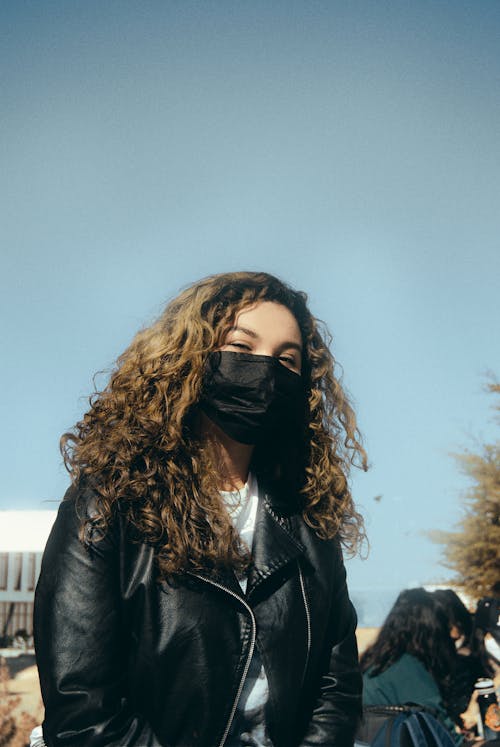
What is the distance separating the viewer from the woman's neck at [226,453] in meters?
2.05

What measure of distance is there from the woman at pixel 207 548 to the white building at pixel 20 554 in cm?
839

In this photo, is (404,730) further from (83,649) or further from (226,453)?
(83,649)

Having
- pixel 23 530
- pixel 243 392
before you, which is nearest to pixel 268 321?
pixel 243 392

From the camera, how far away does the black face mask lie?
1979 mm

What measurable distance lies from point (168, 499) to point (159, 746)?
0.58 meters

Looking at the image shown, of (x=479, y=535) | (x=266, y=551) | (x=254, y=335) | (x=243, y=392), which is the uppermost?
(x=254, y=335)

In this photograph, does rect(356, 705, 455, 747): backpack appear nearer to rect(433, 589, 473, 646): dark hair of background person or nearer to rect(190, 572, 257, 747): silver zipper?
rect(190, 572, 257, 747): silver zipper

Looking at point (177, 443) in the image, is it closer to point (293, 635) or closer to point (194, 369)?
point (194, 369)

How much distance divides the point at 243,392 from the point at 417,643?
376 centimetres

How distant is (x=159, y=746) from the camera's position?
1586mm

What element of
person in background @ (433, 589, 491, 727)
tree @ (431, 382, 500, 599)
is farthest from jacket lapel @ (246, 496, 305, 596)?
tree @ (431, 382, 500, 599)

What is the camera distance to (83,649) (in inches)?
61.3

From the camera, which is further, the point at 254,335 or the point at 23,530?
the point at 23,530

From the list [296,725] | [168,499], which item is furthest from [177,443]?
[296,725]
